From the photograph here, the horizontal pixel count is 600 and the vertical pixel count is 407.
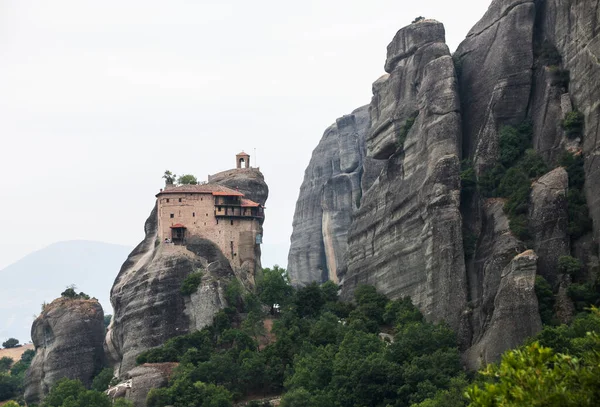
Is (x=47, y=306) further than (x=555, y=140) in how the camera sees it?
Yes

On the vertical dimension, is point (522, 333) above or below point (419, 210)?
below

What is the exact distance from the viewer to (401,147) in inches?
4232

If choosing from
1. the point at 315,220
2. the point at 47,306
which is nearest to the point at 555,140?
the point at 47,306

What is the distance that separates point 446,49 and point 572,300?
108 ft

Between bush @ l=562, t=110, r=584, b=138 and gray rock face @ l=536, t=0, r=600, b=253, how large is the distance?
0.57 meters

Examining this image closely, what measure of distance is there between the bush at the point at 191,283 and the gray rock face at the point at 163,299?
14.8 inches

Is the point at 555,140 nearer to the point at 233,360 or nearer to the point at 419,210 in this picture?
the point at 419,210

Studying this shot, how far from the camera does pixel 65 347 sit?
4557 inches

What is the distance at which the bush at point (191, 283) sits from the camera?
110 m

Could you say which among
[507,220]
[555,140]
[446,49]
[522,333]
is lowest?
[522,333]

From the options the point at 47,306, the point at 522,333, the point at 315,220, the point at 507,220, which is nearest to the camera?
the point at 522,333

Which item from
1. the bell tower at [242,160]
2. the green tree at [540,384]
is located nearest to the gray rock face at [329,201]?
the bell tower at [242,160]

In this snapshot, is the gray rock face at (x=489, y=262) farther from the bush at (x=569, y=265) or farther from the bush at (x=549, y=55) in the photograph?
the bush at (x=549, y=55)

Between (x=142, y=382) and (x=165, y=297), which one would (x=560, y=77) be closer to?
(x=165, y=297)
